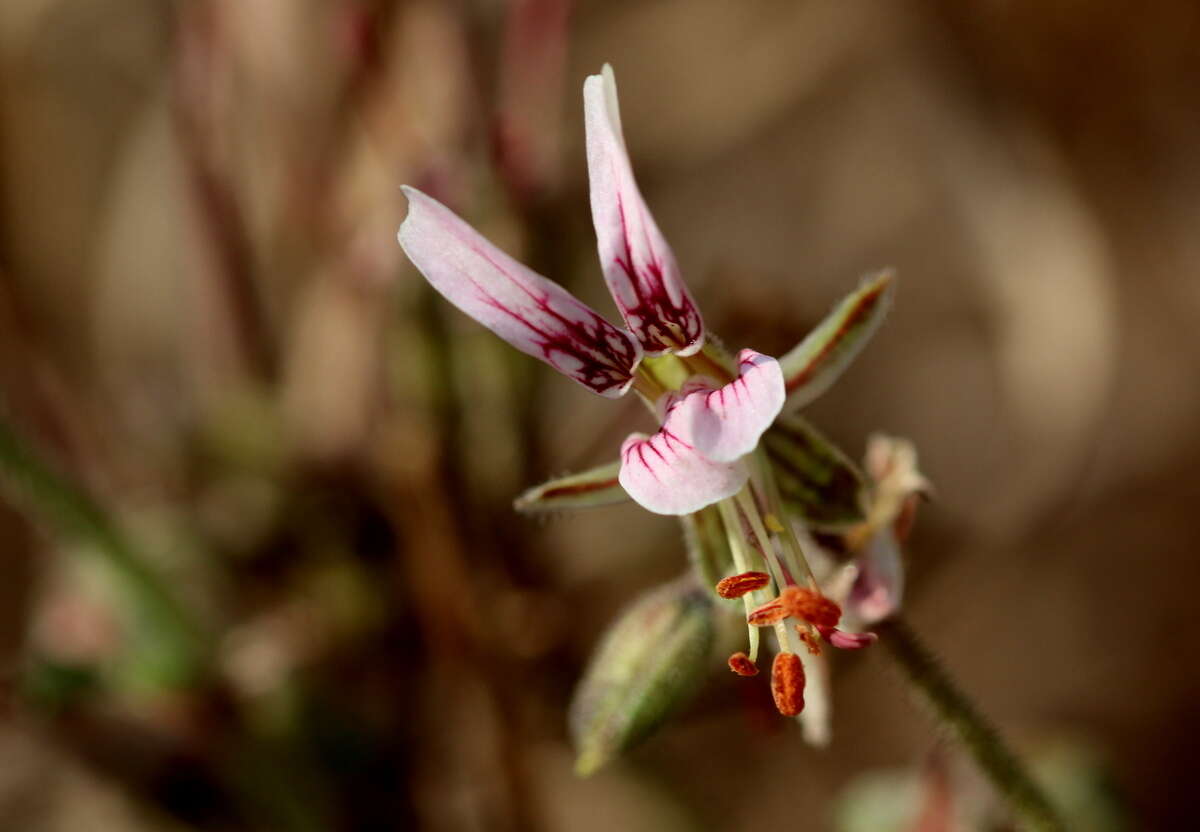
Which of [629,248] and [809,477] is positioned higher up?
[629,248]

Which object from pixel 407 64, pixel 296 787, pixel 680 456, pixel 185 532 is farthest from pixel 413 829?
pixel 680 456

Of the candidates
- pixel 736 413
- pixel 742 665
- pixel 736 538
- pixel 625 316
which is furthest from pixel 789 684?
pixel 625 316

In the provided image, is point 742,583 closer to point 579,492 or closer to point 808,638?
point 808,638

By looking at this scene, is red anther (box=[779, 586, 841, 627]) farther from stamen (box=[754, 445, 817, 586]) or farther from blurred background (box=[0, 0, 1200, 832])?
blurred background (box=[0, 0, 1200, 832])

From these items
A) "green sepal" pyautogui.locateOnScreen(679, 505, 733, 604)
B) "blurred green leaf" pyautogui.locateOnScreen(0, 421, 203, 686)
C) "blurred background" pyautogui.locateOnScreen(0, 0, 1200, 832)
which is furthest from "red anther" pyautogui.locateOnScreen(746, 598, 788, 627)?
"blurred green leaf" pyautogui.locateOnScreen(0, 421, 203, 686)

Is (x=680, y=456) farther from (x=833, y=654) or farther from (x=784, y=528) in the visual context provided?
(x=833, y=654)

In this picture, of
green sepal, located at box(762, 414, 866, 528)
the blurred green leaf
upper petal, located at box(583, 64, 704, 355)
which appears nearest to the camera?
upper petal, located at box(583, 64, 704, 355)

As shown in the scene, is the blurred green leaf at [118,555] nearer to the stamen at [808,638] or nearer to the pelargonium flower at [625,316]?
the pelargonium flower at [625,316]
